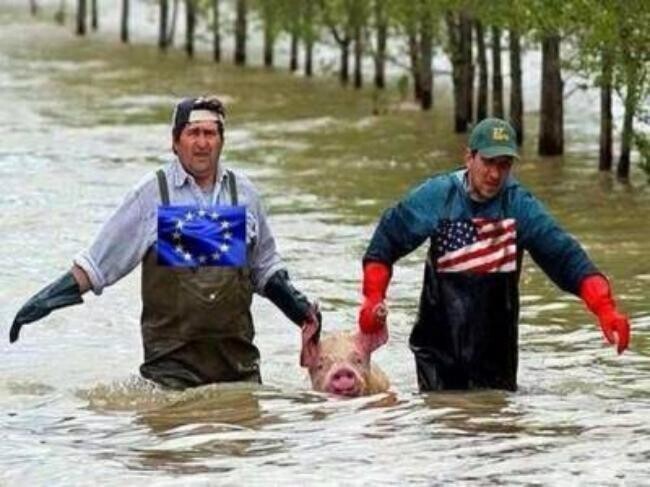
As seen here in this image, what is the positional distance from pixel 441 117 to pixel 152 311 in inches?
1165

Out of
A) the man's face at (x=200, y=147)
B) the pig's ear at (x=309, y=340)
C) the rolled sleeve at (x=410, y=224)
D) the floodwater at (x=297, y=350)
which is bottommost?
the floodwater at (x=297, y=350)

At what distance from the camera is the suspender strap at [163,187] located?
11703 mm

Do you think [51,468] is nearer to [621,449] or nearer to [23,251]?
[621,449]

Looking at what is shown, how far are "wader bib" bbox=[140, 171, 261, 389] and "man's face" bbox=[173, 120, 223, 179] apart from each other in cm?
19

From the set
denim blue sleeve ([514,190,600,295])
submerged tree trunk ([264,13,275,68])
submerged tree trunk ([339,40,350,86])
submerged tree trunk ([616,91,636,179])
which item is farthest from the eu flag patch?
submerged tree trunk ([264,13,275,68])

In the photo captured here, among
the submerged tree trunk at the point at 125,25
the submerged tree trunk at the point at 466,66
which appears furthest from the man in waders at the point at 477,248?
the submerged tree trunk at the point at 125,25

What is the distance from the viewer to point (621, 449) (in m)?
10.6

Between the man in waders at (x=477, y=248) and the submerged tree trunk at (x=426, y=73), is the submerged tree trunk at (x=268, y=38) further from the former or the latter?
the man in waders at (x=477, y=248)

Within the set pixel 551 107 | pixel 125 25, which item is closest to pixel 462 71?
pixel 551 107

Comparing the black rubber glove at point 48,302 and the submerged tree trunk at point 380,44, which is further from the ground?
the submerged tree trunk at point 380,44

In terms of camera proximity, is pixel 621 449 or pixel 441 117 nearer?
pixel 621 449

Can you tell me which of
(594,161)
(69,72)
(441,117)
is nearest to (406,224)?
(594,161)

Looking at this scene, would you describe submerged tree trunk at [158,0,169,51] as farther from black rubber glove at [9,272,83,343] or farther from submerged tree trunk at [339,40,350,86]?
black rubber glove at [9,272,83,343]

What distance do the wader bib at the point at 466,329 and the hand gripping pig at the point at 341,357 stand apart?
11.2 inches
